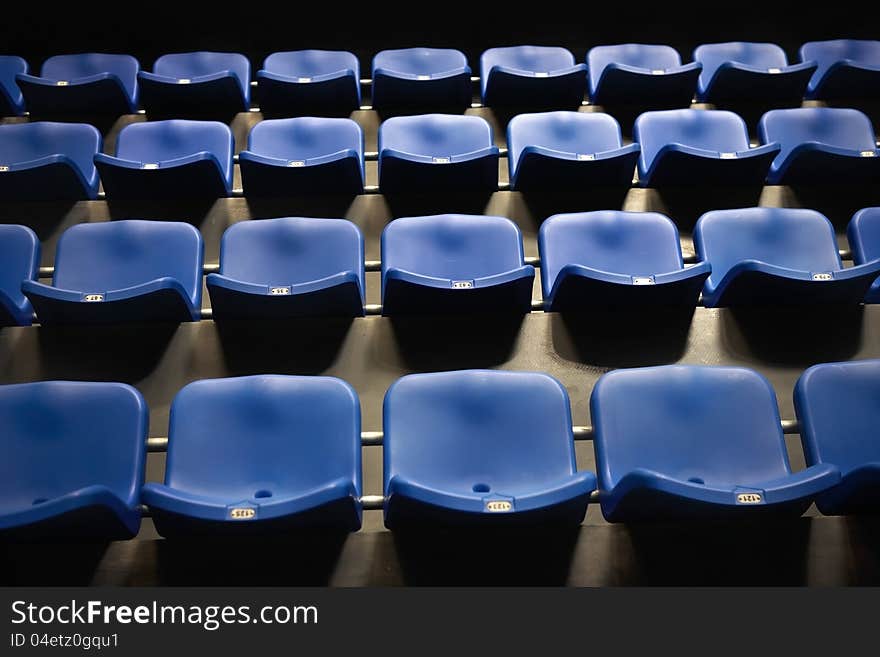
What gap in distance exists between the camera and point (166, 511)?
47cm

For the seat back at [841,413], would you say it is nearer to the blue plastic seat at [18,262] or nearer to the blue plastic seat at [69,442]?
the blue plastic seat at [69,442]

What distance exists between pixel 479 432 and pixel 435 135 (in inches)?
23.9

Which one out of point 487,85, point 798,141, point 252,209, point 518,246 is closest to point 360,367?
point 518,246

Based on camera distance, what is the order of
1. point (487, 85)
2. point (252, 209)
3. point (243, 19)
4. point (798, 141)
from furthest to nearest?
1. point (243, 19)
2. point (487, 85)
3. point (798, 141)
4. point (252, 209)

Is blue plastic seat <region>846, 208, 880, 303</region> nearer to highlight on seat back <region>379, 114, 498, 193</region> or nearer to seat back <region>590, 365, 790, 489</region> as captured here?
seat back <region>590, 365, 790, 489</region>

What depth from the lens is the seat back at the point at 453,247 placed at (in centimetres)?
84

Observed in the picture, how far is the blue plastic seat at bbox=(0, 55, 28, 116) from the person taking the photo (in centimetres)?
130

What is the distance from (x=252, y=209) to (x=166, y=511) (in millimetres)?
610

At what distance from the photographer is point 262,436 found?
64cm

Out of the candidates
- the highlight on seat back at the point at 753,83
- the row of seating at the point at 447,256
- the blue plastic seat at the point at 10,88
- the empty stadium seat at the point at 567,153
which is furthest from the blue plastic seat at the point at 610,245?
the blue plastic seat at the point at 10,88

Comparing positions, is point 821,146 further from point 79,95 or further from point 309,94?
point 79,95

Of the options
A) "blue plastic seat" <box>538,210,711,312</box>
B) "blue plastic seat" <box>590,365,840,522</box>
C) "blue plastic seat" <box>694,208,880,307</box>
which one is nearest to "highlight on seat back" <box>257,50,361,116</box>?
"blue plastic seat" <box>538,210,711,312</box>

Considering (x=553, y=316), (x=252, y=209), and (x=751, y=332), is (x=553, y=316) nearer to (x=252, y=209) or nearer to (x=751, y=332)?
(x=751, y=332)

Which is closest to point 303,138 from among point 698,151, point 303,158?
point 303,158
